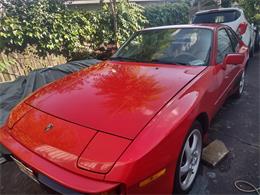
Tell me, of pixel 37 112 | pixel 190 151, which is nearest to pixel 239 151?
pixel 190 151

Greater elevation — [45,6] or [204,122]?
[45,6]

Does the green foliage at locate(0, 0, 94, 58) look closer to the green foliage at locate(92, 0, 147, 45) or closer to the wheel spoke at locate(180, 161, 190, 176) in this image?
the green foliage at locate(92, 0, 147, 45)

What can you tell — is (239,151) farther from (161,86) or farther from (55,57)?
(55,57)

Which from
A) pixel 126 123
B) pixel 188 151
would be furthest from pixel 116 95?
pixel 188 151

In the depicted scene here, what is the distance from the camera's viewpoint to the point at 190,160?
7.79 ft

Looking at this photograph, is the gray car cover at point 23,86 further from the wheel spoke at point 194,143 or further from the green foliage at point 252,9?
the green foliage at point 252,9

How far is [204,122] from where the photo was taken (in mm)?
2598

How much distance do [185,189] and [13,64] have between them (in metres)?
4.75

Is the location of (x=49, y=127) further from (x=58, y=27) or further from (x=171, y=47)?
(x=58, y=27)

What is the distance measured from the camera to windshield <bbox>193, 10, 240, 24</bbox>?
276 inches

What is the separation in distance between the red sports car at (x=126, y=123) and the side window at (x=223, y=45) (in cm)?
5

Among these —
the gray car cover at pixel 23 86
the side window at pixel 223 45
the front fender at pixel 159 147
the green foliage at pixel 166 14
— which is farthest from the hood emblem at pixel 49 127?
the green foliage at pixel 166 14

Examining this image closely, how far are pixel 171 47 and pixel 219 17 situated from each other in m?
4.82

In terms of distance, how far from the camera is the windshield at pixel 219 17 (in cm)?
702
